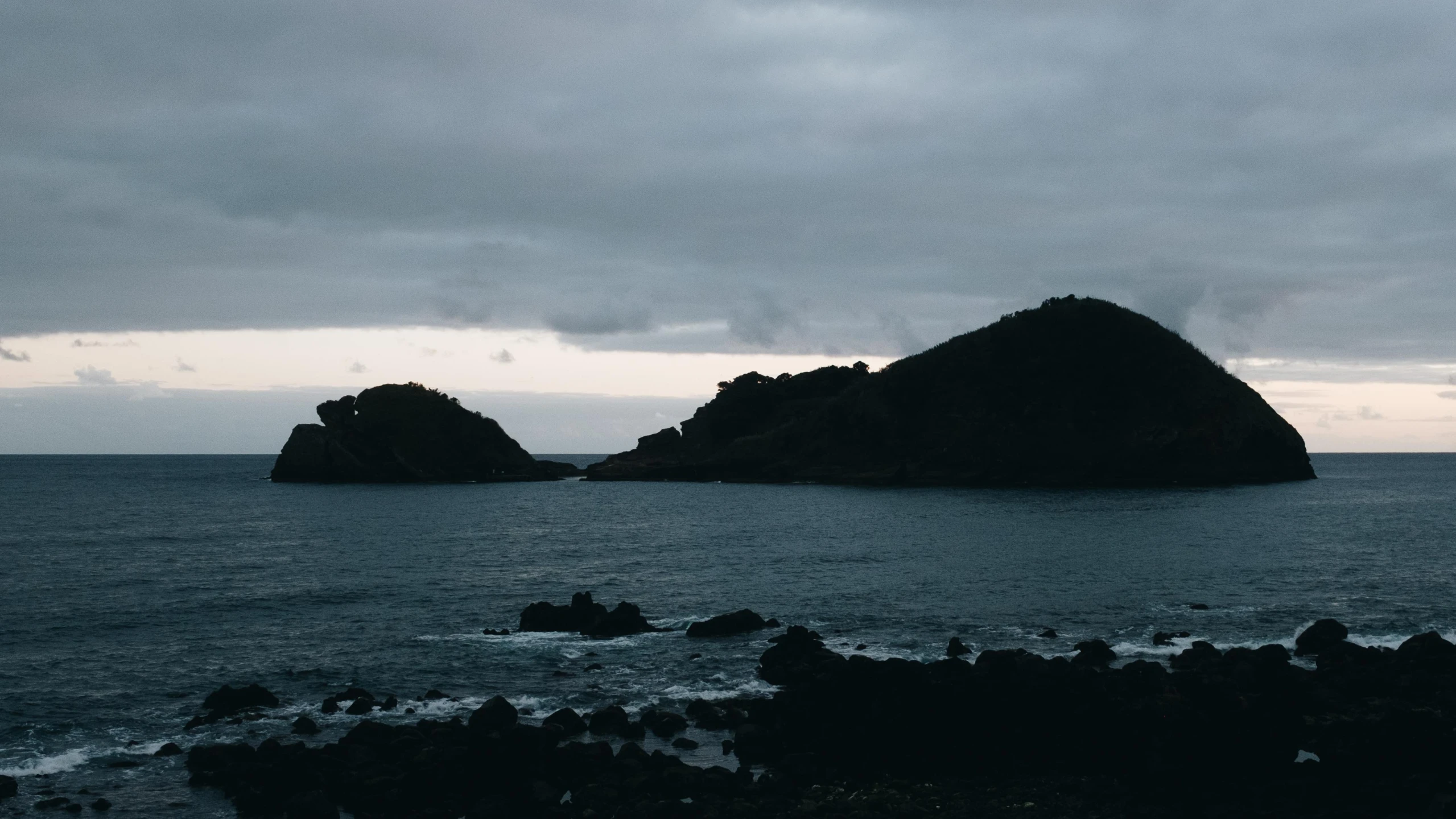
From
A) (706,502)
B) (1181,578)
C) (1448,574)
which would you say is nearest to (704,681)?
(1181,578)

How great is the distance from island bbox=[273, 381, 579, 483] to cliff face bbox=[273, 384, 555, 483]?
97mm

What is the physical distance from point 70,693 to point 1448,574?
70685mm

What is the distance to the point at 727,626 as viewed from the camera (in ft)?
150

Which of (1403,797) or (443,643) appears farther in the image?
(443,643)

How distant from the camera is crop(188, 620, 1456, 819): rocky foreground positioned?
24.4m

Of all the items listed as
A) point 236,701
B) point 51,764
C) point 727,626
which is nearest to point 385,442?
point 727,626

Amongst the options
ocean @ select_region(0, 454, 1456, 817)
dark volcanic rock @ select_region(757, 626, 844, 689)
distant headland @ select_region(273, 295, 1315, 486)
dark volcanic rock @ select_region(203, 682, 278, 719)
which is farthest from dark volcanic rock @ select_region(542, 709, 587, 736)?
distant headland @ select_region(273, 295, 1315, 486)

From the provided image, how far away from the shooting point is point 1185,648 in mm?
41375

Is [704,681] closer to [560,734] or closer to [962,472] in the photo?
[560,734]

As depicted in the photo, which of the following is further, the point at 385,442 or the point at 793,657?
the point at 385,442

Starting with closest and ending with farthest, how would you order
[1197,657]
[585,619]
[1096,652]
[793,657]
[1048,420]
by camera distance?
[1197,657] < [793,657] < [1096,652] < [585,619] < [1048,420]

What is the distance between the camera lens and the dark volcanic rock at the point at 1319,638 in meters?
40.6

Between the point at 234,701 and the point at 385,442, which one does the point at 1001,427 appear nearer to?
the point at 385,442

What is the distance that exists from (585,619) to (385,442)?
13991 cm
